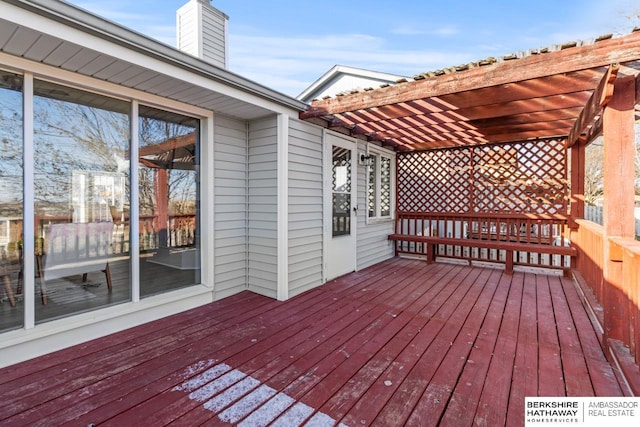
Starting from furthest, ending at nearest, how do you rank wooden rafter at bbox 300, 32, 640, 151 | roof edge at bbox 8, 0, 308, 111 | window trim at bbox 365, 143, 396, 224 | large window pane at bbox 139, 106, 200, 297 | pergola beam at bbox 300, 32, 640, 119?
window trim at bbox 365, 143, 396, 224, large window pane at bbox 139, 106, 200, 297, wooden rafter at bbox 300, 32, 640, 151, pergola beam at bbox 300, 32, 640, 119, roof edge at bbox 8, 0, 308, 111

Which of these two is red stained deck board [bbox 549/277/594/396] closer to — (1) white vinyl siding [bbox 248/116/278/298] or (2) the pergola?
(2) the pergola

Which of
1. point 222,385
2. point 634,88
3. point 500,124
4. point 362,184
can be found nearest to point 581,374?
point 634,88

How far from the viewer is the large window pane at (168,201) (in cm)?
300

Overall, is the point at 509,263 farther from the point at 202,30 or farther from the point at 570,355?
the point at 202,30

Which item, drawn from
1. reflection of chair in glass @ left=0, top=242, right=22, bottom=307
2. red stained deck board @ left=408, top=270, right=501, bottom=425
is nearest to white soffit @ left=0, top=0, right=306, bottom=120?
reflection of chair in glass @ left=0, top=242, right=22, bottom=307

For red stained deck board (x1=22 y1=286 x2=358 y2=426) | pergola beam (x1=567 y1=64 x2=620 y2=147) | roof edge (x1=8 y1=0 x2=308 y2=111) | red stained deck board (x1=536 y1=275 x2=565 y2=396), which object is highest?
roof edge (x1=8 y1=0 x2=308 y2=111)

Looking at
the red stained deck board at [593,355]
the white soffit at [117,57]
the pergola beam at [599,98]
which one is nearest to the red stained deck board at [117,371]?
the white soffit at [117,57]

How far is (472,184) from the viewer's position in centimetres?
549

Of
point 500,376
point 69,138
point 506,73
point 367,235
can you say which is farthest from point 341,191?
point 69,138

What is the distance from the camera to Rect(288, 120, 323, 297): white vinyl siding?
12.2 feet

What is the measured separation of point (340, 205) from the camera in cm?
462

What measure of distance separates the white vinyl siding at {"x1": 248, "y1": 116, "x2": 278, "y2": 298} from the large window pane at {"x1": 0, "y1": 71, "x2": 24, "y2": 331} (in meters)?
2.08

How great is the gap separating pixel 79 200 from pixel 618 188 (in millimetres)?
4229

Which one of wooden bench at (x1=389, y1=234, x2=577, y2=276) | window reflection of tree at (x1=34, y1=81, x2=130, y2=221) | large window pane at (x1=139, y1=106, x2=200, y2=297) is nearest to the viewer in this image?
window reflection of tree at (x1=34, y1=81, x2=130, y2=221)
